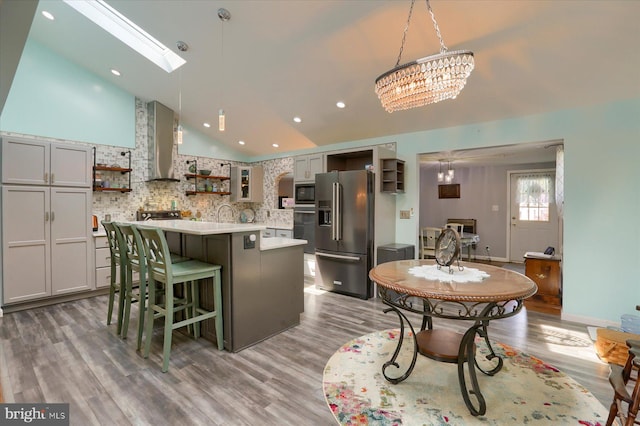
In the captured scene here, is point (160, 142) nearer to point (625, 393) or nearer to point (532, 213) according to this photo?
point (625, 393)

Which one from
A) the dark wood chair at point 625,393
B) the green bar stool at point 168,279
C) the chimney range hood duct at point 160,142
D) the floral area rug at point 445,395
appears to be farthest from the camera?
the chimney range hood duct at point 160,142

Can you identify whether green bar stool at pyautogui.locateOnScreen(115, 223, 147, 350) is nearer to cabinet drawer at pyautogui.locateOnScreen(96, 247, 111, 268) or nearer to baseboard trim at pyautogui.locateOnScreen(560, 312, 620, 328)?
cabinet drawer at pyautogui.locateOnScreen(96, 247, 111, 268)

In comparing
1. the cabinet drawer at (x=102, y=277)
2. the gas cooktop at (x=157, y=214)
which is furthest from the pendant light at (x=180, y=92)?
the cabinet drawer at (x=102, y=277)

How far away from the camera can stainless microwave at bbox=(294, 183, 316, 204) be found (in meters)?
5.20

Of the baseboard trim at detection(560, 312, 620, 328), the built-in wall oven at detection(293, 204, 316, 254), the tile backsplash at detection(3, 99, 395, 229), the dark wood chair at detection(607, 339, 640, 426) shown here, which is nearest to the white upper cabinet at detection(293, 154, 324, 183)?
the built-in wall oven at detection(293, 204, 316, 254)

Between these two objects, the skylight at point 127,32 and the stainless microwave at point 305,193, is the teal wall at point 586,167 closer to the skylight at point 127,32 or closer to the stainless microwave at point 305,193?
the skylight at point 127,32

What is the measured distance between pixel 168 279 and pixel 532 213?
7.23 m

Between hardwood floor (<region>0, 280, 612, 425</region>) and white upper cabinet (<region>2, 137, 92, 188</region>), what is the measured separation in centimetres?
170

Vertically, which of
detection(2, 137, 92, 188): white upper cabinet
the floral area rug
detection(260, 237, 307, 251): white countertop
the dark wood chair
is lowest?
the floral area rug

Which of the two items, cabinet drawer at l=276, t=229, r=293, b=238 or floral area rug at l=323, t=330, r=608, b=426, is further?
cabinet drawer at l=276, t=229, r=293, b=238

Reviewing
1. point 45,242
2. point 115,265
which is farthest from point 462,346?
point 45,242

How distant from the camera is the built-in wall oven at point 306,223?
5.28 m

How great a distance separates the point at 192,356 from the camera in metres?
2.57

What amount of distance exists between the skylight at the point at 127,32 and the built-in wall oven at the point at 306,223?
2851 millimetres
